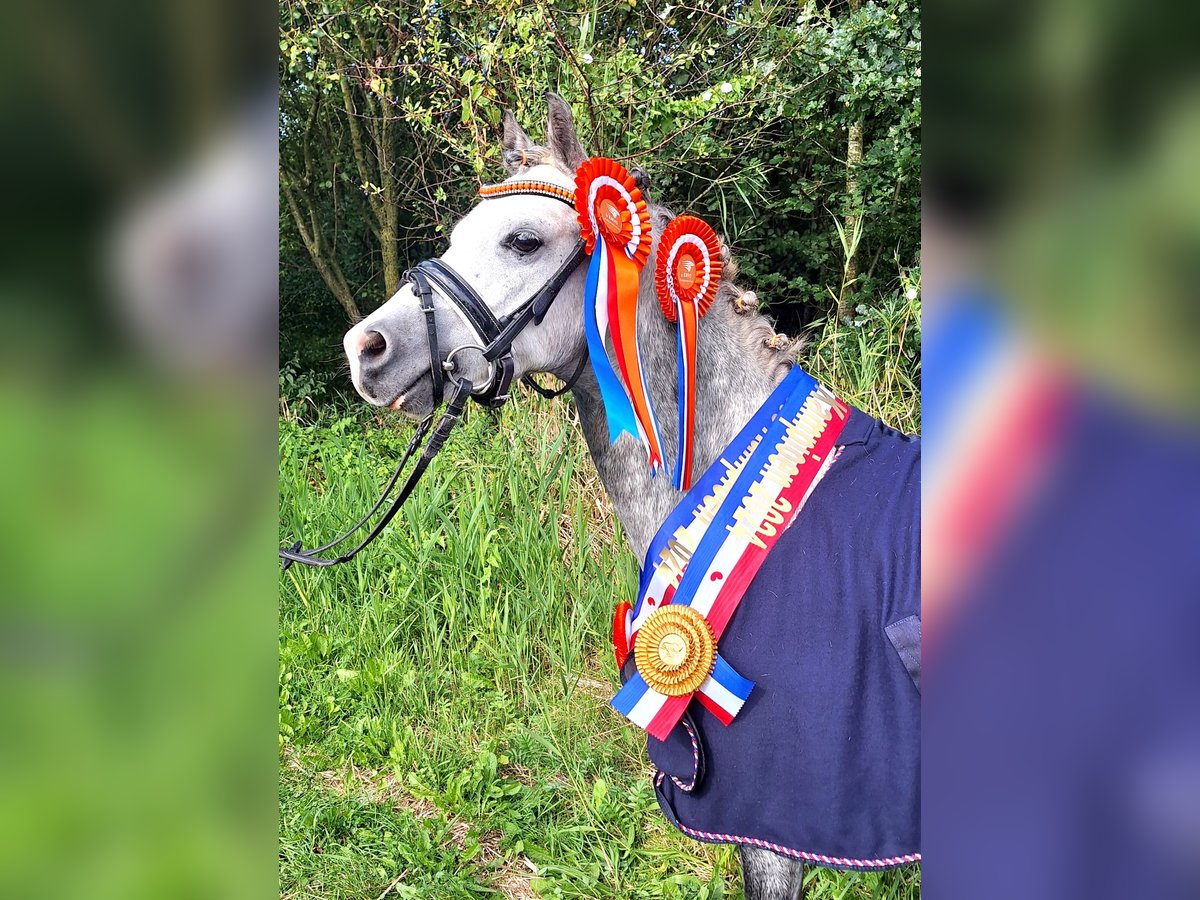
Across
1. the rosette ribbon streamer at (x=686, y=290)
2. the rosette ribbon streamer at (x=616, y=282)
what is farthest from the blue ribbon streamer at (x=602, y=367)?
the rosette ribbon streamer at (x=686, y=290)

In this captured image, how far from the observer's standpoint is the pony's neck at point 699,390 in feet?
5.64

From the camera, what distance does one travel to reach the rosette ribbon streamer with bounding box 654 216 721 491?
A: 64.6 inches

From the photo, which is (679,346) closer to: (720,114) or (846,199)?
(720,114)

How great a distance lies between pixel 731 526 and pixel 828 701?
0.37 meters

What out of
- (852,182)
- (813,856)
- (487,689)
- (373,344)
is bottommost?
(487,689)

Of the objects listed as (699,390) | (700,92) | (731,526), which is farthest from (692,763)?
(700,92)

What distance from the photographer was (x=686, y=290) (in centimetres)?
167

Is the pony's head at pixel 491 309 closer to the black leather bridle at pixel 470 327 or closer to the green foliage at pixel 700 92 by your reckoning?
the black leather bridle at pixel 470 327

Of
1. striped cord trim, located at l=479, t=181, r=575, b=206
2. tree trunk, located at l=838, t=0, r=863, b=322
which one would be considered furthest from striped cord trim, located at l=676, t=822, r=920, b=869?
tree trunk, located at l=838, t=0, r=863, b=322

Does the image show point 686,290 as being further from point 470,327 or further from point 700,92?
point 700,92

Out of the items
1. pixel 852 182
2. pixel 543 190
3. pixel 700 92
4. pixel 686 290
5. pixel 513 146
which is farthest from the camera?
pixel 852 182

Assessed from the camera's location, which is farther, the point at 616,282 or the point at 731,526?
the point at 616,282

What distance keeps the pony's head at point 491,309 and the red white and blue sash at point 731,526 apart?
47cm
